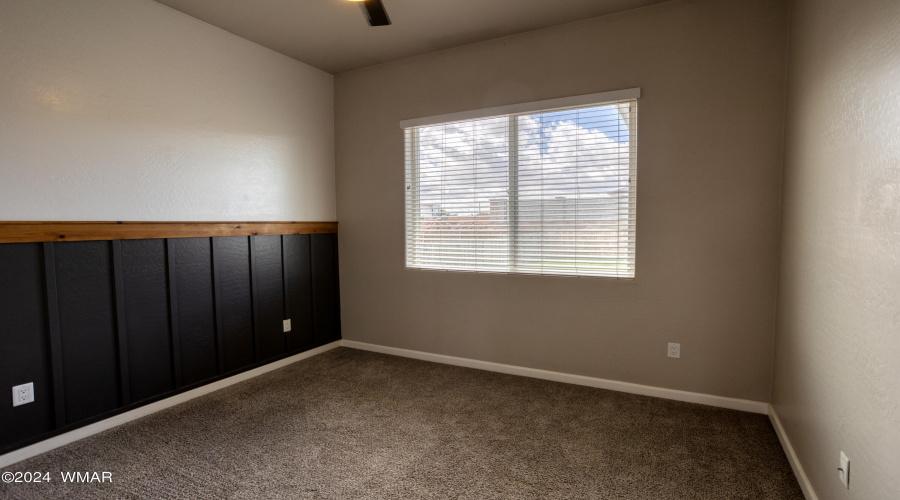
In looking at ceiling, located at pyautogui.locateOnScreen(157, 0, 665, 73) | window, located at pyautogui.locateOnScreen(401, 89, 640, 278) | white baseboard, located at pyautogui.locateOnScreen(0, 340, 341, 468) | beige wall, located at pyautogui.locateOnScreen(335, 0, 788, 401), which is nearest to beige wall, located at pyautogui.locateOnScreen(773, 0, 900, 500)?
beige wall, located at pyautogui.locateOnScreen(335, 0, 788, 401)

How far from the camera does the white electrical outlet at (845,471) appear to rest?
57.8 inches

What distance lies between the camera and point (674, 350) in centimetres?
287

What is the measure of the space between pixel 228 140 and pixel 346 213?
120cm

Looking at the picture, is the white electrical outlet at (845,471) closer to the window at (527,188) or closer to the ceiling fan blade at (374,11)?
the window at (527,188)

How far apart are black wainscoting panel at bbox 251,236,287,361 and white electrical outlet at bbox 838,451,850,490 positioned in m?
3.44

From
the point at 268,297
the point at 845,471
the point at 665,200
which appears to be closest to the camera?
the point at 845,471

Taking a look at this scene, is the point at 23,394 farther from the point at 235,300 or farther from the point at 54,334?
the point at 235,300

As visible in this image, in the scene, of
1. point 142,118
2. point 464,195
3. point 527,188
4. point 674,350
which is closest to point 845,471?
point 674,350

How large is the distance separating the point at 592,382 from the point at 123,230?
3177 mm

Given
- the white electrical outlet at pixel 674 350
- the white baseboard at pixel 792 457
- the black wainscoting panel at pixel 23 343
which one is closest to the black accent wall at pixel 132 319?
the black wainscoting panel at pixel 23 343

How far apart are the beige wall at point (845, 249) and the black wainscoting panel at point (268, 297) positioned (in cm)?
341

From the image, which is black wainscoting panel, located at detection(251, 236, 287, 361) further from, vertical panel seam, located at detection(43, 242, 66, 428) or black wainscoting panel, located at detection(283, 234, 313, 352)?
vertical panel seam, located at detection(43, 242, 66, 428)

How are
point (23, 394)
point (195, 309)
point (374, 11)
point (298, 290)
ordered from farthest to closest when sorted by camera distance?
point (298, 290) → point (195, 309) → point (23, 394) → point (374, 11)

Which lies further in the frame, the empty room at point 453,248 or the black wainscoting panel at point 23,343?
the black wainscoting panel at point 23,343
